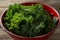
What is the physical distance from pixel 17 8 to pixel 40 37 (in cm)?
23

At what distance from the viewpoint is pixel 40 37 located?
1068mm

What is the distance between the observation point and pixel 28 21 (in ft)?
3.50

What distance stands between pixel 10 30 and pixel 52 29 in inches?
10.1

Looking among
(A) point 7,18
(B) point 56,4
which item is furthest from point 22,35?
(B) point 56,4

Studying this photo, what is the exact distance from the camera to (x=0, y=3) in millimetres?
1730

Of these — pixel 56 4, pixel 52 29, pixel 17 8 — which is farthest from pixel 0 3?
pixel 52 29

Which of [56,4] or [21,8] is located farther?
[56,4]

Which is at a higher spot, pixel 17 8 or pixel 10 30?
pixel 17 8

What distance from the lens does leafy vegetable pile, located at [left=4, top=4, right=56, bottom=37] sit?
3.51 feet

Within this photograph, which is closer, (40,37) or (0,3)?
(40,37)

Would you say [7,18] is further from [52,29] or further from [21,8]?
[52,29]

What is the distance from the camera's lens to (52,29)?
110cm

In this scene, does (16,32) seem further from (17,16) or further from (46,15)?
(46,15)

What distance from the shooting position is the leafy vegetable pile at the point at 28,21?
107 cm
